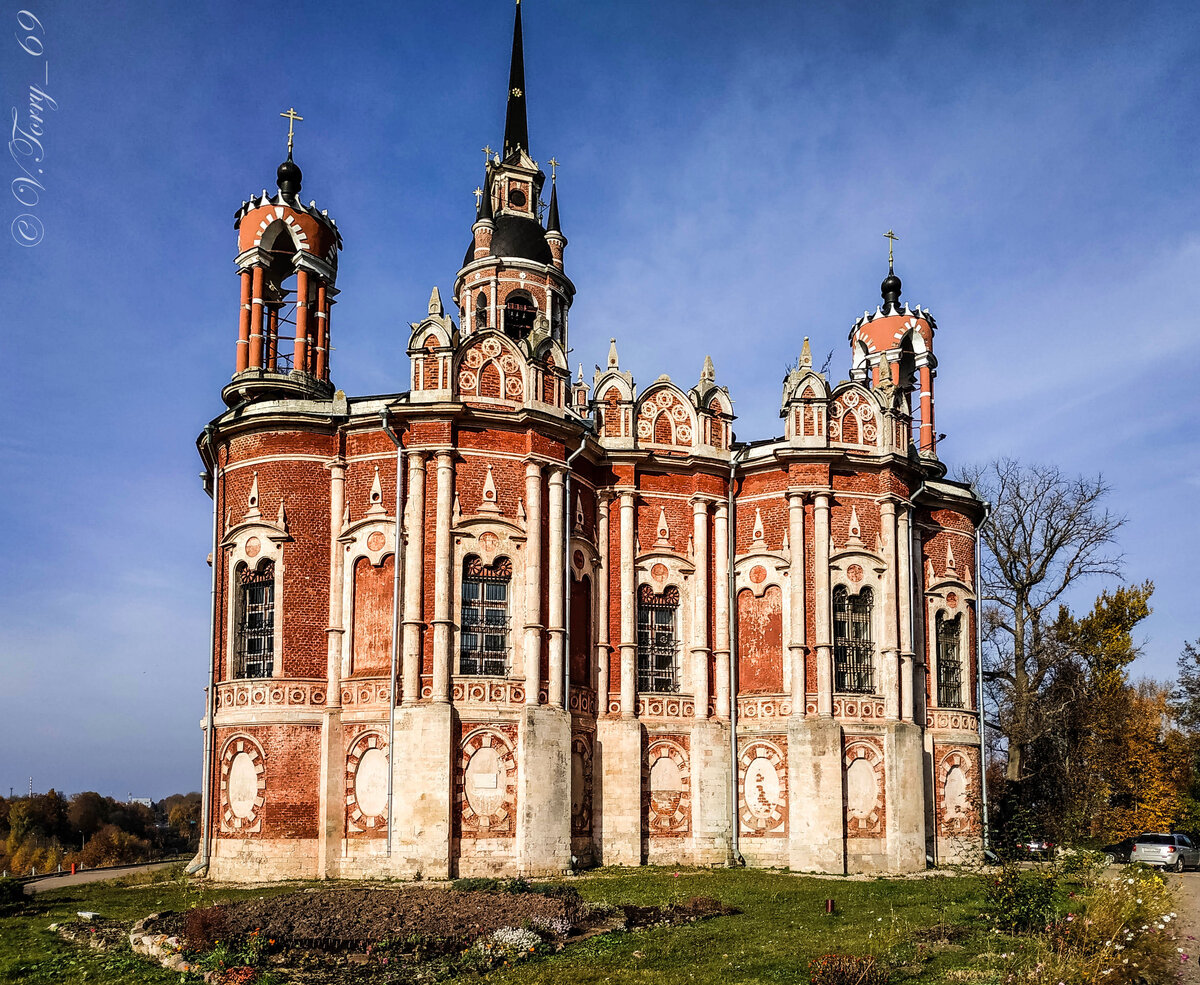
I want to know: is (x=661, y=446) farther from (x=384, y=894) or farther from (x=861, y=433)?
(x=384, y=894)

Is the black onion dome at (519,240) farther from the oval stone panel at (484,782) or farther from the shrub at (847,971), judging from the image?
the shrub at (847,971)

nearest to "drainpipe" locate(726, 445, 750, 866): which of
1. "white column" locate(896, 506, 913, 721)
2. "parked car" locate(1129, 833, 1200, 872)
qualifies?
"white column" locate(896, 506, 913, 721)

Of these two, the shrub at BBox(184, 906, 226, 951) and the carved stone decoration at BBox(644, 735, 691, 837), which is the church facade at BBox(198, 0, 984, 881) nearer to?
the carved stone decoration at BBox(644, 735, 691, 837)

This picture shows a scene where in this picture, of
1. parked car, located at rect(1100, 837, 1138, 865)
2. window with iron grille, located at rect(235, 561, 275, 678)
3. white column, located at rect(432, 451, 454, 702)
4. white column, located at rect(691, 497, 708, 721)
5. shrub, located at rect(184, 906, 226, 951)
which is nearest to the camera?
shrub, located at rect(184, 906, 226, 951)

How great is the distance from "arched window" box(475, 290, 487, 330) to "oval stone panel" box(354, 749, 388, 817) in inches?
604

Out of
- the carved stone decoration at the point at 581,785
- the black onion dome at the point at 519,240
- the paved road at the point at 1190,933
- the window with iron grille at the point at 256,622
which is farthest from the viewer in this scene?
the black onion dome at the point at 519,240

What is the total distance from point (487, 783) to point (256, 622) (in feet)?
20.7

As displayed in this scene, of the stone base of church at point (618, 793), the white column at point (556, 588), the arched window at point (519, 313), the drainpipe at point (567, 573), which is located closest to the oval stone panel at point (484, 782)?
the white column at point (556, 588)

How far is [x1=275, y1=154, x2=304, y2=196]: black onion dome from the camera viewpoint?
96.2ft

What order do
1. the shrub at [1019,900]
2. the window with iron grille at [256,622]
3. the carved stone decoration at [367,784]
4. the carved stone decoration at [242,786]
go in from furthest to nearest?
the window with iron grille at [256,622] < the carved stone decoration at [242,786] < the carved stone decoration at [367,784] < the shrub at [1019,900]

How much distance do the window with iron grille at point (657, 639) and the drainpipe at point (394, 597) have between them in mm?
6330

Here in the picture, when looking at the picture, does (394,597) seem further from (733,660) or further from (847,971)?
(847,971)

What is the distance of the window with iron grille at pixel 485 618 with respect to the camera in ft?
79.9

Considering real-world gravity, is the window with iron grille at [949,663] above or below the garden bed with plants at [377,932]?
above
